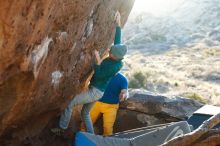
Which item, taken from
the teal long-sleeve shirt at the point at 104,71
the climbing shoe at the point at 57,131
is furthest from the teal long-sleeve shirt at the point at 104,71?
the climbing shoe at the point at 57,131

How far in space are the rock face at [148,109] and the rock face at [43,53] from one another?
2.06 m

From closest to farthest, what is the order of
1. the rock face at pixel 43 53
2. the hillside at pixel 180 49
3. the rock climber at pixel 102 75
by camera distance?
the rock face at pixel 43 53, the rock climber at pixel 102 75, the hillside at pixel 180 49

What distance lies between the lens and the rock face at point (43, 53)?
647cm

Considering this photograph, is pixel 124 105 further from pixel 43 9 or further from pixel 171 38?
pixel 171 38

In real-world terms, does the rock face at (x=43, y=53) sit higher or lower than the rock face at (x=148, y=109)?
higher

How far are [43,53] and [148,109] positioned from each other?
4.95 m

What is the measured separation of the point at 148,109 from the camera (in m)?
11.9

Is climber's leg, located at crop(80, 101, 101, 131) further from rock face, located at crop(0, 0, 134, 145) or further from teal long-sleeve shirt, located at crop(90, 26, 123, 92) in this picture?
teal long-sleeve shirt, located at crop(90, 26, 123, 92)

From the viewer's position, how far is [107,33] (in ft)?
33.1

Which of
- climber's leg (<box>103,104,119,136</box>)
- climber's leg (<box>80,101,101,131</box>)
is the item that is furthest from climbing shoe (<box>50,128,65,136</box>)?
climber's leg (<box>103,104,119,136</box>)

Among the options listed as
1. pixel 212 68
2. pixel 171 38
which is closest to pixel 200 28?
pixel 171 38

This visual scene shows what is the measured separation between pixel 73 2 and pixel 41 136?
11.1ft

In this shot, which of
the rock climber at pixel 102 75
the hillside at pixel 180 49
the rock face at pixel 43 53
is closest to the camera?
the rock face at pixel 43 53

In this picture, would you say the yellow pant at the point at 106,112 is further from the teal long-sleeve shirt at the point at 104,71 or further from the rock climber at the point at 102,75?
the teal long-sleeve shirt at the point at 104,71
